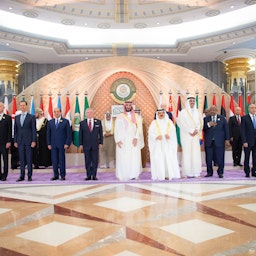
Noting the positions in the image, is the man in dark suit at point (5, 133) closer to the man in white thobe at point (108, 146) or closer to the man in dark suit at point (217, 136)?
the man in white thobe at point (108, 146)

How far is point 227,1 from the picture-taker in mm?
9000

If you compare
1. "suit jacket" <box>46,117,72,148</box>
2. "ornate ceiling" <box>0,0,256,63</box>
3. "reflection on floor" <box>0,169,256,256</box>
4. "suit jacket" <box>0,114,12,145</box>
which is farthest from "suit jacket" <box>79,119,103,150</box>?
"ornate ceiling" <box>0,0,256,63</box>

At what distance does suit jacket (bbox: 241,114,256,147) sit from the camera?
5.89m

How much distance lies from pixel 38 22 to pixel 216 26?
5.56 meters

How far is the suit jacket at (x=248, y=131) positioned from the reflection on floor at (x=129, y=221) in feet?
3.98

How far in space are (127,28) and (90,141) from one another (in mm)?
6661

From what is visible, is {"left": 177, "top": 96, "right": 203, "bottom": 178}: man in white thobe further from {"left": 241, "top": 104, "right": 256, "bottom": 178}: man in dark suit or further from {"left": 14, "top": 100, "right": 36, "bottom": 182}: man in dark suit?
{"left": 14, "top": 100, "right": 36, "bottom": 182}: man in dark suit

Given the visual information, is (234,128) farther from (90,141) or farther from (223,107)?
(90,141)

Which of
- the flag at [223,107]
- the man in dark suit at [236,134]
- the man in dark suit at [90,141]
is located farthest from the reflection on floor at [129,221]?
the flag at [223,107]

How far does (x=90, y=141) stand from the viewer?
19.0 ft

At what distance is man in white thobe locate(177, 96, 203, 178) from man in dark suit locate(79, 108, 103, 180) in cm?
154

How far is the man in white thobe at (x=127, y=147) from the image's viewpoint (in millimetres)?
5922

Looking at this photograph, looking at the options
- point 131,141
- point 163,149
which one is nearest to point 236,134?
point 163,149

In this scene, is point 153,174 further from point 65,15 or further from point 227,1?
point 65,15
